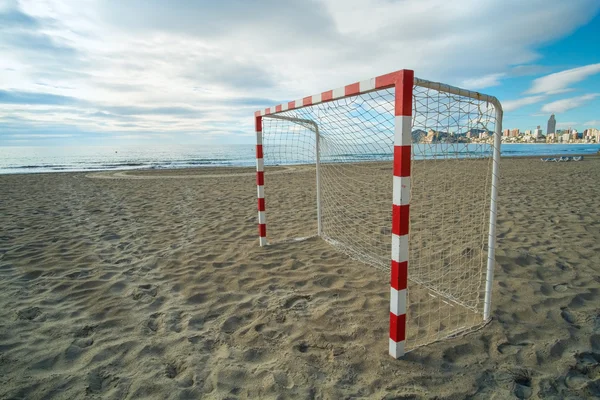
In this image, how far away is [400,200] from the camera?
6.53 ft

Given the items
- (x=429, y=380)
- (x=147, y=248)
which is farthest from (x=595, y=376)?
(x=147, y=248)

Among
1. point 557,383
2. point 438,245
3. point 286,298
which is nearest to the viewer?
point 557,383

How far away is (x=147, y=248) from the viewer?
4.35 m

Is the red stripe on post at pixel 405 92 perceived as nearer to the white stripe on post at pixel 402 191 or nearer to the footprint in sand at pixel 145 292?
the white stripe on post at pixel 402 191

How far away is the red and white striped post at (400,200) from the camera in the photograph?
1.92 meters

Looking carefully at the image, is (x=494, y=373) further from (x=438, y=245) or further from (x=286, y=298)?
(x=438, y=245)

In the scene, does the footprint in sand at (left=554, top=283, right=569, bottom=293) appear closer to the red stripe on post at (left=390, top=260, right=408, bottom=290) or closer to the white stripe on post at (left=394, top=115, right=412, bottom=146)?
the red stripe on post at (left=390, top=260, right=408, bottom=290)

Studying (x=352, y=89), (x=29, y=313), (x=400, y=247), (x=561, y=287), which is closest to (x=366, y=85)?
(x=352, y=89)

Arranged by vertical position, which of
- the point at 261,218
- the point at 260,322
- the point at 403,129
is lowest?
the point at 260,322

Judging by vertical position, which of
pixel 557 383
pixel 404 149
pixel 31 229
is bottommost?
pixel 557 383

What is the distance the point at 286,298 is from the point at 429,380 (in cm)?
139

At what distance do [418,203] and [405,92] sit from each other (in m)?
5.39

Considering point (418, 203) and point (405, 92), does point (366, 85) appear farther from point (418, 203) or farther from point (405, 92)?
point (418, 203)

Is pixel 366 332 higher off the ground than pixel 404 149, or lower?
lower
